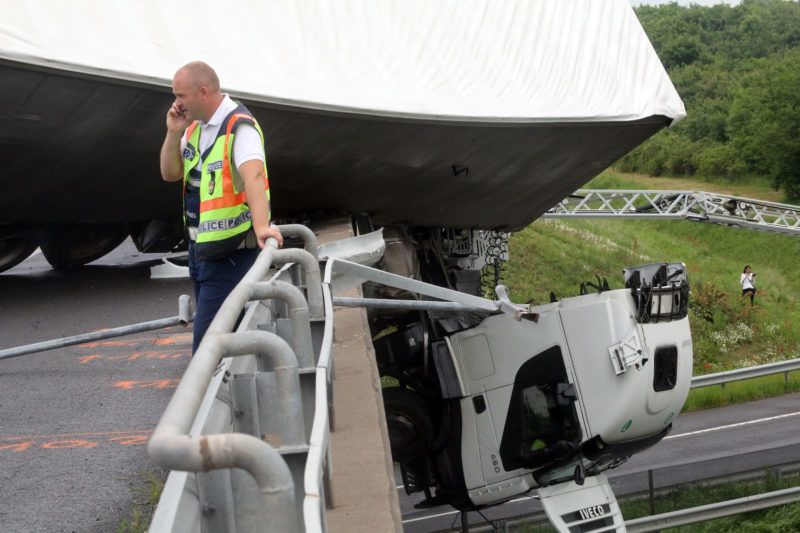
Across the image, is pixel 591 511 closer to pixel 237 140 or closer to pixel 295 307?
pixel 237 140

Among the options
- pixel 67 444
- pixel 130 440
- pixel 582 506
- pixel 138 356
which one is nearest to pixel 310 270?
pixel 130 440

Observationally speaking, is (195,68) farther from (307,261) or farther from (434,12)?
(434,12)

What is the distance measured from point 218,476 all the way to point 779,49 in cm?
9348

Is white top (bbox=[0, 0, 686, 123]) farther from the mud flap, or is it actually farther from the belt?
the mud flap

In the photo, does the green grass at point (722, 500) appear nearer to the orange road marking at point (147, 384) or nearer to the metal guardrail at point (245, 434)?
the orange road marking at point (147, 384)

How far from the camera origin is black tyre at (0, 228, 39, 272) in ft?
37.6

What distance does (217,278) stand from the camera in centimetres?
492

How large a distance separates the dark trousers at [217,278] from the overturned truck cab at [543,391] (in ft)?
21.3

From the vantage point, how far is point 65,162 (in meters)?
9.26

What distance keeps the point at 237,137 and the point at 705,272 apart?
34986mm

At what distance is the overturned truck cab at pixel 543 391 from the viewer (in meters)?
10.8

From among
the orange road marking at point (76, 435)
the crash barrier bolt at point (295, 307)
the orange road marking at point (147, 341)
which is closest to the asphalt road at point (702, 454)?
the orange road marking at point (147, 341)

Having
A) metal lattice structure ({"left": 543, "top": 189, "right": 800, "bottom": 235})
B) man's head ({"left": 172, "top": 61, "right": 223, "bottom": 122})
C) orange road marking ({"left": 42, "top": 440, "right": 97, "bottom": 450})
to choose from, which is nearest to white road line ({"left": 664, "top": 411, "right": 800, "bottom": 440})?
metal lattice structure ({"left": 543, "top": 189, "right": 800, "bottom": 235})

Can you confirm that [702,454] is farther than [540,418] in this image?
Yes
